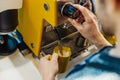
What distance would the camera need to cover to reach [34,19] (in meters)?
1.05

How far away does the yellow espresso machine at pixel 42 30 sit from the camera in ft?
3.21

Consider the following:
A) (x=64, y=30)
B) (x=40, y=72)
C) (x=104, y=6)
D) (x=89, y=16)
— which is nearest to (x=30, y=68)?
(x=40, y=72)

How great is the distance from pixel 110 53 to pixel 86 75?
0.29 ft

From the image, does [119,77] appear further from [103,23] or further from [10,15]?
[10,15]

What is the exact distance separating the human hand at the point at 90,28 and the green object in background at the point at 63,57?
0.09 meters

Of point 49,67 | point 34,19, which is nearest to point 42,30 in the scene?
point 34,19

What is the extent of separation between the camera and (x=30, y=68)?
109cm

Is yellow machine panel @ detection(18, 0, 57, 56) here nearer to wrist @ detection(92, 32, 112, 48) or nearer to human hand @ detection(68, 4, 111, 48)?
human hand @ detection(68, 4, 111, 48)

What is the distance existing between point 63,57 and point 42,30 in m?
0.13

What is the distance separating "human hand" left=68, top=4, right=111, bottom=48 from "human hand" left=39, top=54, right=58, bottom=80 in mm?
143

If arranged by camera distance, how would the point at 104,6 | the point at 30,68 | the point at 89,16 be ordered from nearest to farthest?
the point at 104,6 → the point at 89,16 → the point at 30,68

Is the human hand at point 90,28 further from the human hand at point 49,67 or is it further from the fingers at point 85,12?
the human hand at point 49,67

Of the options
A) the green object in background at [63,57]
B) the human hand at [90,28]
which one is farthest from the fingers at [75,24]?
the green object in background at [63,57]

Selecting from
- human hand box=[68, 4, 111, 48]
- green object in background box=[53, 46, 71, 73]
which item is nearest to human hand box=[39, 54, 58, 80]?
green object in background box=[53, 46, 71, 73]
